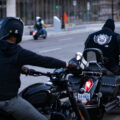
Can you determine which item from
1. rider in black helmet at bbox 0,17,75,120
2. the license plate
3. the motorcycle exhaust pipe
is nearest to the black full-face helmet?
rider in black helmet at bbox 0,17,75,120

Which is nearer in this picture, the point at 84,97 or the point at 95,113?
the point at 84,97

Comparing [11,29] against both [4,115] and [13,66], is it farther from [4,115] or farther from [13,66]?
[4,115]

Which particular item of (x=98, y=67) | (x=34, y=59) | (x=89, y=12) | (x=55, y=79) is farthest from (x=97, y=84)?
(x=89, y=12)

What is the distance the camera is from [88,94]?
5.12 m

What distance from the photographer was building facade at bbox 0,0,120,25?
3966 centimetres

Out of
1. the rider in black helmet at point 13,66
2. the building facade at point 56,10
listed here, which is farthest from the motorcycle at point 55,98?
the building facade at point 56,10

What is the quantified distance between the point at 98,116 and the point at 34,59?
2.38 metres

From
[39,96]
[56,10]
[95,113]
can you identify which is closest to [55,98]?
[39,96]

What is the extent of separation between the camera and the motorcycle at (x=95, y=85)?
5.14 meters

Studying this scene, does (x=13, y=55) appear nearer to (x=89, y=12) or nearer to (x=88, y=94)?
(x=88, y=94)

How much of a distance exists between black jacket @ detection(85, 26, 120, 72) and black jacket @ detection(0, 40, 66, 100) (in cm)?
296

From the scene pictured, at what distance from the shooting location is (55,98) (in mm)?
3967

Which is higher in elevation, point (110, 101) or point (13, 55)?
point (13, 55)

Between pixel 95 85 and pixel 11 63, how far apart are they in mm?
2196
